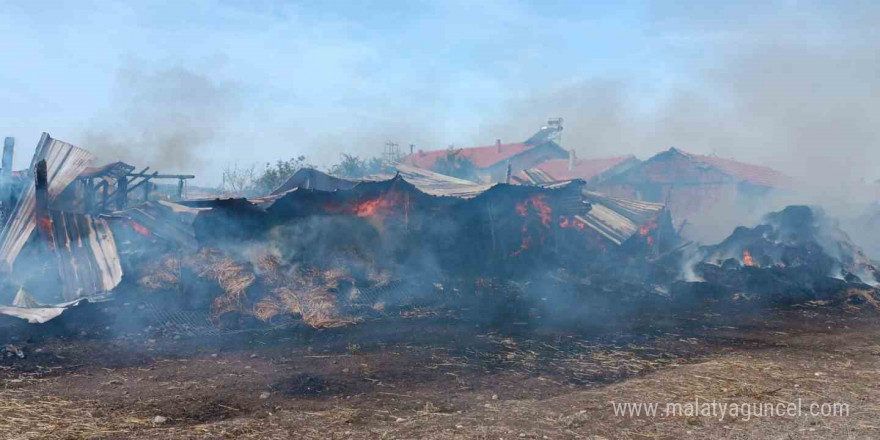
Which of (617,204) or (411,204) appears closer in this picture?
(411,204)

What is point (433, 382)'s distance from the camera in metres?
7.06

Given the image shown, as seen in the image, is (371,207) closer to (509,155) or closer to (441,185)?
(441,185)

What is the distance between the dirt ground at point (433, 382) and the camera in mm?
5492

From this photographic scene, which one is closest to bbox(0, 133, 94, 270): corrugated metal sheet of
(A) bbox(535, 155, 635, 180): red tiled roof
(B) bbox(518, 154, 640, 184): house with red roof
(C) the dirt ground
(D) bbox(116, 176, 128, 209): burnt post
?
(D) bbox(116, 176, 128, 209): burnt post

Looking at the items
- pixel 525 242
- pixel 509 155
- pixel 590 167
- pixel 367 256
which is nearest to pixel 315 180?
pixel 367 256

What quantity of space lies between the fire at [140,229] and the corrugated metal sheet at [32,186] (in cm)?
160

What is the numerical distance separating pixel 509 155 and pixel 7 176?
37.3 metres

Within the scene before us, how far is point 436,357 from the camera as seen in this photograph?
827 cm

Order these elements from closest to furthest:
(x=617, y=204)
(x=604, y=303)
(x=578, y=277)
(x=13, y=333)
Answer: (x=13, y=333) < (x=604, y=303) < (x=578, y=277) < (x=617, y=204)

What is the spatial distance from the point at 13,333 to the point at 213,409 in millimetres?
4433

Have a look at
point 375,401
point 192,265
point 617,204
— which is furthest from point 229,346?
point 617,204

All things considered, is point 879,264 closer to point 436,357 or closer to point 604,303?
point 604,303

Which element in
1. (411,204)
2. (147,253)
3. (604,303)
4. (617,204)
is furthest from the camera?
(617,204)

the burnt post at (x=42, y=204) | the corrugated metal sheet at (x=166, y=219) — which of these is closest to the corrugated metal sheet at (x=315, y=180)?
the corrugated metal sheet at (x=166, y=219)
